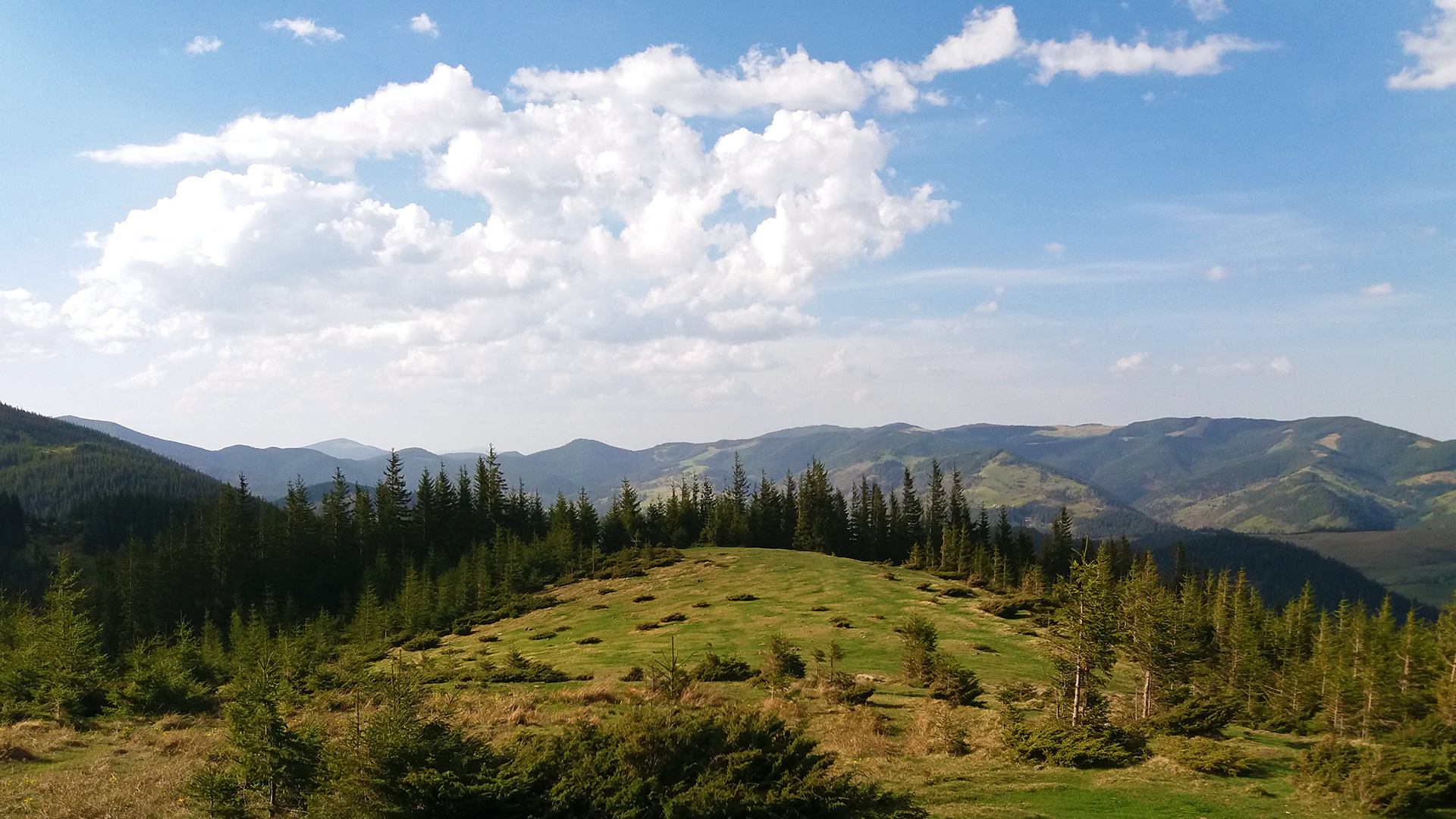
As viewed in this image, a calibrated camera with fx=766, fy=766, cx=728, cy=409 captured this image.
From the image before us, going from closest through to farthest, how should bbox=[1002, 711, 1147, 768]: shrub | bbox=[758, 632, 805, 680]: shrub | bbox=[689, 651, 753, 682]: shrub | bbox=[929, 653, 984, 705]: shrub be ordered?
bbox=[1002, 711, 1147, 768]: shrub < bbox=[929, 653, 984, 705]: shrub < bbox=[758, 632, 805, 680]: shrub < bbox=[689, 651, 753, 682]: shrub

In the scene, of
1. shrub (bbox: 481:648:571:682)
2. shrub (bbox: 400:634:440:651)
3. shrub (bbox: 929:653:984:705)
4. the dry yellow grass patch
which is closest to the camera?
the dry yellow grass patch

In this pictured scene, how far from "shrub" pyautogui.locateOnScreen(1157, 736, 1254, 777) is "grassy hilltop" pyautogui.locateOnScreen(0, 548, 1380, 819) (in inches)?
16.1

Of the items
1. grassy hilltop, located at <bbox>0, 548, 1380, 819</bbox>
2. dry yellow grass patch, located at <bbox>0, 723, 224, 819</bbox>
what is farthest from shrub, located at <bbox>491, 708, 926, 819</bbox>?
dry yellow grass patch, located at <bbox>0, 723, 224, 819</bbox>

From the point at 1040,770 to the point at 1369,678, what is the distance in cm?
2950

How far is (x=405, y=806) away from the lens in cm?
1638

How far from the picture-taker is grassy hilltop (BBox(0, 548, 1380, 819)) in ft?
69.9

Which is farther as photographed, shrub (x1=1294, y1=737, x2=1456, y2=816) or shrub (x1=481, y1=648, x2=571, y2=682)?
shrub (x1=481, y1=648, x2=571, y2=682)

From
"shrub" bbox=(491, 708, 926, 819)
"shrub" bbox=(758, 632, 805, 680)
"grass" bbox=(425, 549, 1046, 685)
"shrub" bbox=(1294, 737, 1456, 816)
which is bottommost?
"grass" bbox=(425, 549, 1046, 685)

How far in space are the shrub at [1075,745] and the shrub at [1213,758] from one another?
118 centimetres

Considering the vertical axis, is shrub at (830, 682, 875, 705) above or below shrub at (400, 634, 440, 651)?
above

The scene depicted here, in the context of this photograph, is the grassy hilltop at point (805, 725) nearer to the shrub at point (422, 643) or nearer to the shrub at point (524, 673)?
the shrub at point (422, 643)

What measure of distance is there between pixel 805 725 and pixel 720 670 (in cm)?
1381

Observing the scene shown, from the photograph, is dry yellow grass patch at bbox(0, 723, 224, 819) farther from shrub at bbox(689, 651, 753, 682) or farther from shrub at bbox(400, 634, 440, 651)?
shrub at bbox(400, 634, 440, 651)

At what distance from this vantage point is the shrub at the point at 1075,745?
Answer: 993 inches
